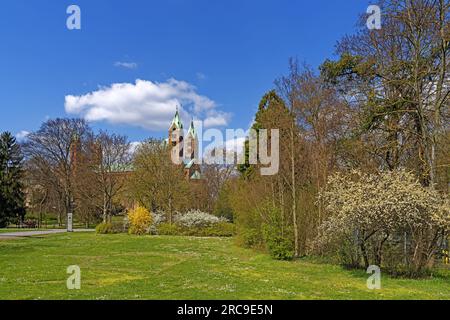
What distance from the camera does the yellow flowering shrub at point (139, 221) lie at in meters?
36.7

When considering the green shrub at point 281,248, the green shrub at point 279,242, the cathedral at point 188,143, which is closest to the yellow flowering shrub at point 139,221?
the green shrub at point 279,242

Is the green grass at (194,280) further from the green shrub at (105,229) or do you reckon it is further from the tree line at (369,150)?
the green shrub at (105,229)

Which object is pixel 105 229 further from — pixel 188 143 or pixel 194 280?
pixel 188 143

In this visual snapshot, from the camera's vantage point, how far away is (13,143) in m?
50.2

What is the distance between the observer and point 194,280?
11461 mm

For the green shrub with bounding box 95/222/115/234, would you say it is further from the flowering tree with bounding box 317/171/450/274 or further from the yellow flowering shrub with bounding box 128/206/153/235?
the flowering tree with bounding box 317/171/450/274

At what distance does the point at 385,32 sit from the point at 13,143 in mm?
49347

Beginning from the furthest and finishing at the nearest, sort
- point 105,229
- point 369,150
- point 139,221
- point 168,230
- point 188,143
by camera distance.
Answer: point 188,143
point 105,229
point 139,221
point 168,230
point 369,150

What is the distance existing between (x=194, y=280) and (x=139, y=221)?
26.6m

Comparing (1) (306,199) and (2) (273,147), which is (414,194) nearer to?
(1) (306,199)

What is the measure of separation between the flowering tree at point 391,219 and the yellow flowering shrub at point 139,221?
2510 centimetres

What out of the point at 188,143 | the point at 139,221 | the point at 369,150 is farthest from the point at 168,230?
the point at 188,143

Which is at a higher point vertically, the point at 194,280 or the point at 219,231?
the point at 194,280
